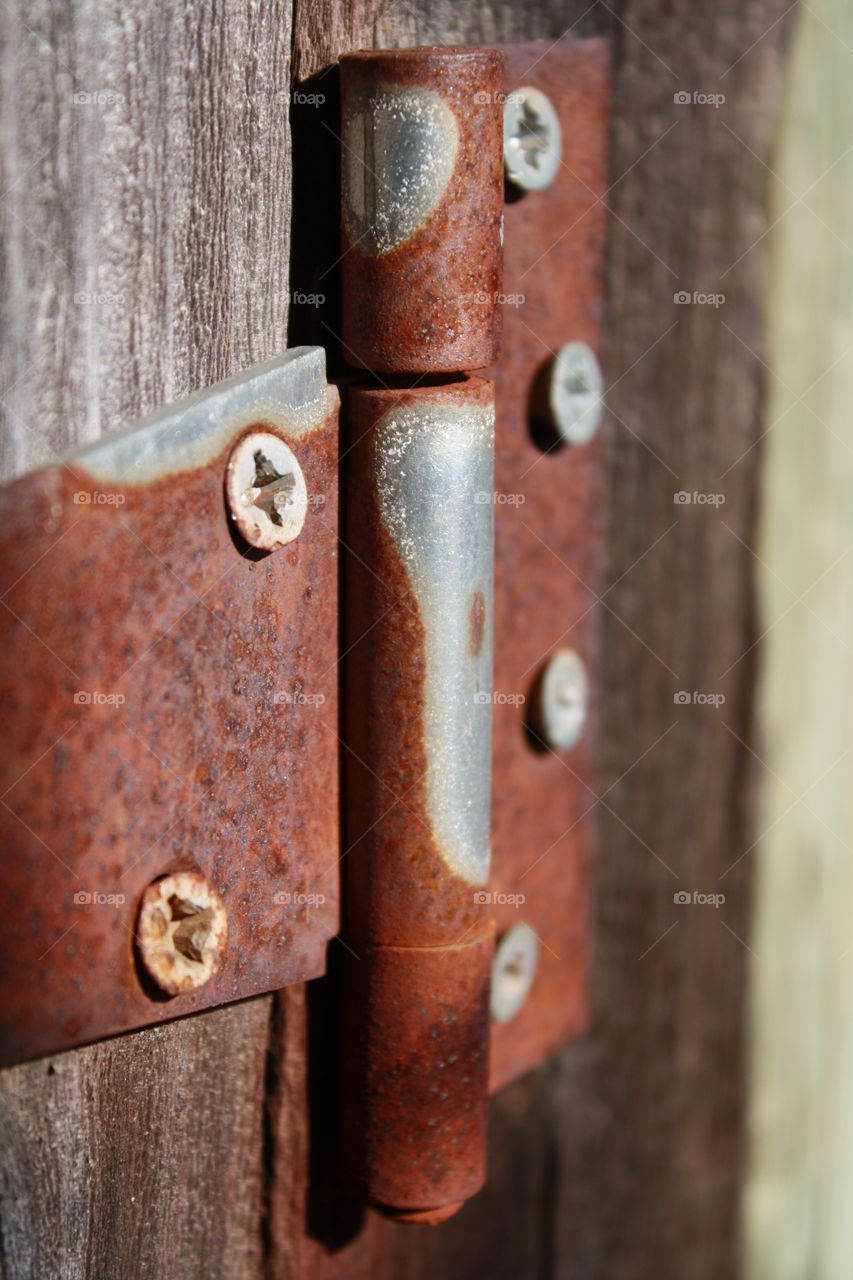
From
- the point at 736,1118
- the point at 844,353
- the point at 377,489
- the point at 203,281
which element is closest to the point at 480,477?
the point at 377,489

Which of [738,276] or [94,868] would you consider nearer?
[94,868]

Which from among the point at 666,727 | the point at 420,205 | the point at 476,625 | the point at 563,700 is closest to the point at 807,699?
the point at 666,727

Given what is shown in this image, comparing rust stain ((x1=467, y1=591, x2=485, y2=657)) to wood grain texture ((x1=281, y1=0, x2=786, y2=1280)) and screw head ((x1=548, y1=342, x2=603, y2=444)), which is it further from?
wood grain texture ((x1=281, y1=0, x2=786, y2=1280))

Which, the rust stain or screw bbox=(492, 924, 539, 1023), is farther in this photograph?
screw bbox=(492, 924, 539, 1023)

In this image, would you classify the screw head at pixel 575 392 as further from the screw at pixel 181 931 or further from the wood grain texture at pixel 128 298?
the screw at pixel 181 931

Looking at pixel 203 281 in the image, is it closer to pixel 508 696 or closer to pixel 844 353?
pixel 508 696

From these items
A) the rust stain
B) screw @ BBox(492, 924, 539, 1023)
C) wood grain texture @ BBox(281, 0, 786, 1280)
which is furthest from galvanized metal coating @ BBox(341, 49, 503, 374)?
screw @ BBox(492, 924, 539, 1023)

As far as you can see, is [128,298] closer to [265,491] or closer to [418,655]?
[265,491]
